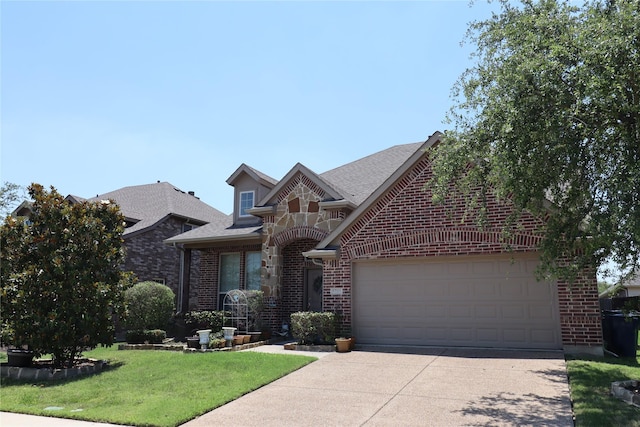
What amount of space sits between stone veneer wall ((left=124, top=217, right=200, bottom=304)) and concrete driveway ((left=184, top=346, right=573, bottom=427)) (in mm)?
12454

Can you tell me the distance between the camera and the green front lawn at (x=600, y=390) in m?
6.35

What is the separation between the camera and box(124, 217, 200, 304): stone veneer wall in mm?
20781

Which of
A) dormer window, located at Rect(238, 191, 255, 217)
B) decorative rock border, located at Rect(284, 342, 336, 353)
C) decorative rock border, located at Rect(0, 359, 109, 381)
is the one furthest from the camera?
dormer window, located at Rect(238, 191, 255, 217)

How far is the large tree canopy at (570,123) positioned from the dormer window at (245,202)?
11.0 m

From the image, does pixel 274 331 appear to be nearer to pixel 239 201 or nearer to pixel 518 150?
pixel 239 201

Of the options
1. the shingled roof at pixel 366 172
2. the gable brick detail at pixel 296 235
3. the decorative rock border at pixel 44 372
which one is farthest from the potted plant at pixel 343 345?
the decorative rock border at pixel 44 372

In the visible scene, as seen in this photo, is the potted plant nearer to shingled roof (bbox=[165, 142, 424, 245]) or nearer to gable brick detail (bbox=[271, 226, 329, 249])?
gable brick detail (bbox=[271, 226, 329, 249])

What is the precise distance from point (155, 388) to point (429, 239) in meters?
7.52

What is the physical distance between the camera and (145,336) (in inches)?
591

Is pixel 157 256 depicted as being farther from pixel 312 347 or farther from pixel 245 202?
pixel 312 347

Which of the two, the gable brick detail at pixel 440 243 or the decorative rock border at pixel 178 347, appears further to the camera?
the decorative rock border at pixel 178 347

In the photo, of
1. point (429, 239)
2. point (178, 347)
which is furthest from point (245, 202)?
point (429, 239)

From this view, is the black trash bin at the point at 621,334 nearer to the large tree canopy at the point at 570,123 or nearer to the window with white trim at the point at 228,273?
the large tree canopy at the point at 570,123

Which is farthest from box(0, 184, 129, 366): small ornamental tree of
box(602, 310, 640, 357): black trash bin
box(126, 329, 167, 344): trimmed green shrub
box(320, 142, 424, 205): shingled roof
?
box(602, 310, 640, 357): black trash bin
